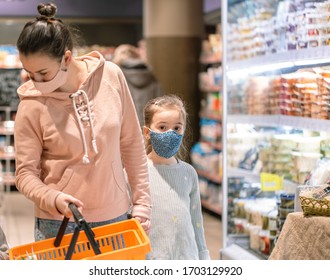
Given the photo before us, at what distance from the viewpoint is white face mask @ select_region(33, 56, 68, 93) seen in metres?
2.74

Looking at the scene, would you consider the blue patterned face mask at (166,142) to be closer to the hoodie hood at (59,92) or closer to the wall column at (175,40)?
the hoodie hood at (59,92)

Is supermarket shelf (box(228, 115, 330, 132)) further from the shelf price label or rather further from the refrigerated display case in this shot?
the shelf price label

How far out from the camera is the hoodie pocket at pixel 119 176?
2914 millimetres

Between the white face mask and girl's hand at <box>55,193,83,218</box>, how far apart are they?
1.25ft

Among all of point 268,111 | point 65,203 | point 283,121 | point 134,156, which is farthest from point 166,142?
point 268,111

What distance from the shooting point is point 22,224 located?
9.02 metres

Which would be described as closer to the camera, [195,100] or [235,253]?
[235,253]

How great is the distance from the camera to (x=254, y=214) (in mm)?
5539

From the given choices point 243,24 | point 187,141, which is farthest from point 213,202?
point 187,141

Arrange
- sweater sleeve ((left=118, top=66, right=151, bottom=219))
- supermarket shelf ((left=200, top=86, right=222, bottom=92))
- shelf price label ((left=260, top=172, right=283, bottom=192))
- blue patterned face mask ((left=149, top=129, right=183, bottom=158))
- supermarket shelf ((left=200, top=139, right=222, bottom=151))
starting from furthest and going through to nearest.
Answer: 1. supermarket shelf ((left=200, top=86, right=222, bottom=92))
2. supermarket shelf ((left=200, top=139, right=222, bottom=151))
3. shelf price label ((left=260, top=172, right=283, bottom=192))
4. blue patterned face mask ((left=149, top=129, right=183, bottom=158))
5. sweater sleeve ((left=118, top=66, right=151, bottom=219))

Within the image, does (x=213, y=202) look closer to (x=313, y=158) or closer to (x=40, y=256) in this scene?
(x=313, y=158)

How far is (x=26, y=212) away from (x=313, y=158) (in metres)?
6.05

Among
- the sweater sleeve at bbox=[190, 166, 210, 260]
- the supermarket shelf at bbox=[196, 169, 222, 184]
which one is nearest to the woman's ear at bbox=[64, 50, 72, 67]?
Answer: the sweater sleeve at bbox=[190, 166, 210, 260]

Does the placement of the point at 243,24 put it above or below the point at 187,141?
above
